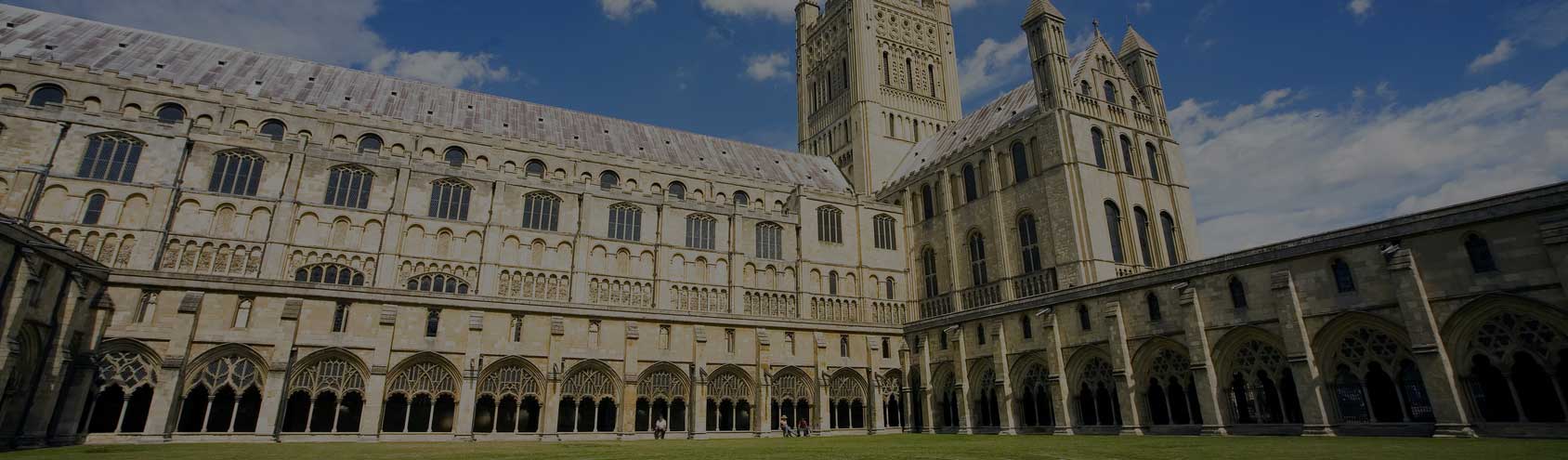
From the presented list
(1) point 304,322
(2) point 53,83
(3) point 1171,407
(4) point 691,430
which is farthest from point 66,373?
(3) point 1171,407

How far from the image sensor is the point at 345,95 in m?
46.6

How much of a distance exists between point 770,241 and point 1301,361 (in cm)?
3019

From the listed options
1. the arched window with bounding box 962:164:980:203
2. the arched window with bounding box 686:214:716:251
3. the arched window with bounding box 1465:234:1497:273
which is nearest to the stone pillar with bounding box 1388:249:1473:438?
the arched window with bounding box 1465:234:1497:273

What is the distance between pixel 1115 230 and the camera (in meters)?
40.8

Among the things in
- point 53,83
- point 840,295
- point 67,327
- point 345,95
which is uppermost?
point 345,95

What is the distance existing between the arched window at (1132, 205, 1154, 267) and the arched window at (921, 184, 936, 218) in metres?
13.2

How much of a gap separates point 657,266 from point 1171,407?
28.0 meters

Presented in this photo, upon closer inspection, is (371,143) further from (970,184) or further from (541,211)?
(970,184)

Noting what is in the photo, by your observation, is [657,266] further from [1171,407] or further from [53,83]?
[53,83]

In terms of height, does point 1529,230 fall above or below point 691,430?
above

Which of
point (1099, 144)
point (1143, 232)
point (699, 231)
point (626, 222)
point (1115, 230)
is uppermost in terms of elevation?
point (1099, 144)

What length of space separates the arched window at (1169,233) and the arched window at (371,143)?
47.9 metres

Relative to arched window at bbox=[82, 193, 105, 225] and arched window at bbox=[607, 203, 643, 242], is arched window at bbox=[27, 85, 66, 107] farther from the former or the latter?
arched window at bbox=[607, 203, 643, 242]

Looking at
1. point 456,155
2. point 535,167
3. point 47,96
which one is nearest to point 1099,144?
point 535,167
